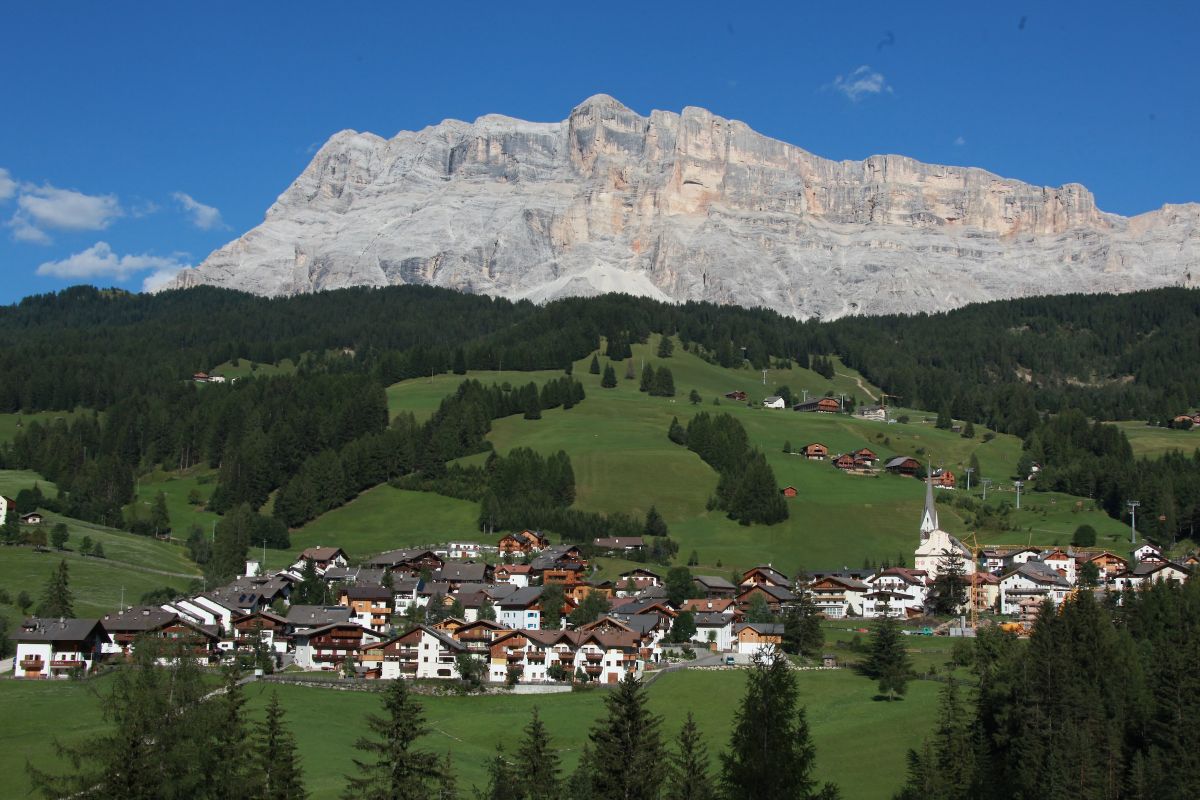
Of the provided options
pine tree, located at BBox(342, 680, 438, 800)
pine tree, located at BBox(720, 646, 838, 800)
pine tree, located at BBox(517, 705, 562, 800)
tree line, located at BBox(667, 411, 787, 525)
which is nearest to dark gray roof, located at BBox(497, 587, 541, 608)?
tree line, located at BBox(667, 411, 787, 525)

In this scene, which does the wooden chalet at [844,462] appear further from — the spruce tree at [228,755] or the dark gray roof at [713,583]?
the spruce tree at [228,755]

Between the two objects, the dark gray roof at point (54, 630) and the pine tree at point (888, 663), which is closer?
the pine tree at point (888, 663)

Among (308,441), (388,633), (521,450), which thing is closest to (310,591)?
(388,633)

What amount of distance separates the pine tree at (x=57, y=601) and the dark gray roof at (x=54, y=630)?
173 inches

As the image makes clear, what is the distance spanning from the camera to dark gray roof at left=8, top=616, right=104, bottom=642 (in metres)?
78.9

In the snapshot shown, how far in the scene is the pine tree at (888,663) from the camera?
2827 inches

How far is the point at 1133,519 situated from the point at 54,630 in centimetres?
9801

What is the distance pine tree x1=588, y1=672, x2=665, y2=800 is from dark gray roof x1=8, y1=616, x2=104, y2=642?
2118 inches

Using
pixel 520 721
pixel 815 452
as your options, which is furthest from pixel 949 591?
pixel 815 452

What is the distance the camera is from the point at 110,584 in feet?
329

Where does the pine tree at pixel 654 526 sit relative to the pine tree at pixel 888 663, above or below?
above

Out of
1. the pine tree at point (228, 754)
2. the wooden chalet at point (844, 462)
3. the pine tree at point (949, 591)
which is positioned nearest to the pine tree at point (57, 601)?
the pine tree at point (228, 754)

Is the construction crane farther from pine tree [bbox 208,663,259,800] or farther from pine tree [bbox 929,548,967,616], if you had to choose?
pine tree [bbox 208,663,259,800]

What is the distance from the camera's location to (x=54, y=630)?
7994 cm
